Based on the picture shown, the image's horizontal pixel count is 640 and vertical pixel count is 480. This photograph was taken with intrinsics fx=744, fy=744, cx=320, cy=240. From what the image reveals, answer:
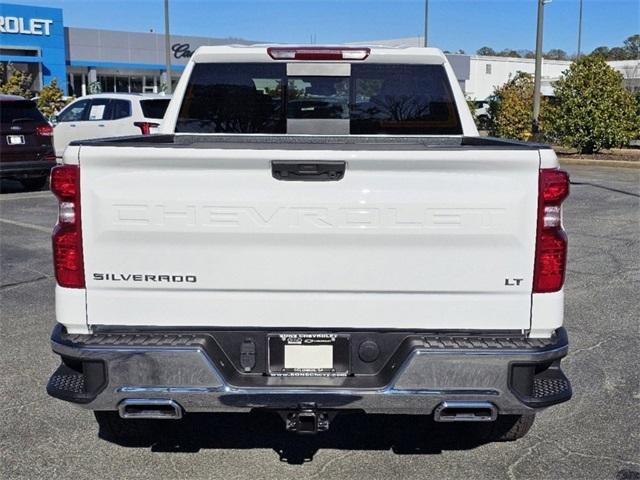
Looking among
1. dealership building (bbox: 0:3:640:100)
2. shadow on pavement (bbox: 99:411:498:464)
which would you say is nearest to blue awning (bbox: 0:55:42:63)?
dealership building (bbox: 0:3:640:100)

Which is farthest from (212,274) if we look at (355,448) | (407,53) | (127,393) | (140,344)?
(407,53)

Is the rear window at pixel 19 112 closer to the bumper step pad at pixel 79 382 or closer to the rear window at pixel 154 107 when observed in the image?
the rear window at pixel 154 107

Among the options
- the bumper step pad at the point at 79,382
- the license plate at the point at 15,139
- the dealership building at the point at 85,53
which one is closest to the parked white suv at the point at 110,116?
the license plate at the point at 15,139

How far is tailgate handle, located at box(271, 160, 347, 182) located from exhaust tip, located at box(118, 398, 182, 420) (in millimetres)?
1052

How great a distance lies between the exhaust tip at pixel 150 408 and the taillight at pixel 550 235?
1.58m

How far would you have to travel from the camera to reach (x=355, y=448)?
3.95m

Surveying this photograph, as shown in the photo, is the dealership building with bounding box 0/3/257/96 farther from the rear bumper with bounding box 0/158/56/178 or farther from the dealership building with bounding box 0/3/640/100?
the rear bumper with bounding box 0/158/56/178

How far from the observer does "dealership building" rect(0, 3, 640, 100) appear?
39.4 meters

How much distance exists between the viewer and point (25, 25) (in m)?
39.7

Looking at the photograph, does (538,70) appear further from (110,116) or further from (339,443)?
(339,443)

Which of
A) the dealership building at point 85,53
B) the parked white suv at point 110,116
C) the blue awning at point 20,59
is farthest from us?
the dealership building at point 85,53

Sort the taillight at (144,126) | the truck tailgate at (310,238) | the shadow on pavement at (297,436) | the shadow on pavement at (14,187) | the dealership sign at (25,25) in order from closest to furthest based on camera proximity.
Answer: the truck tailgate at (310,238)
the shadow on pavement at (297,436)
the shadow on pavement at (14,187)
the taillight at (144,126)
the dealership sign at (25,25)

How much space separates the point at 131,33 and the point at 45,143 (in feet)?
118

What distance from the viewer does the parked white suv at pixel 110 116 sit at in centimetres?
1588
